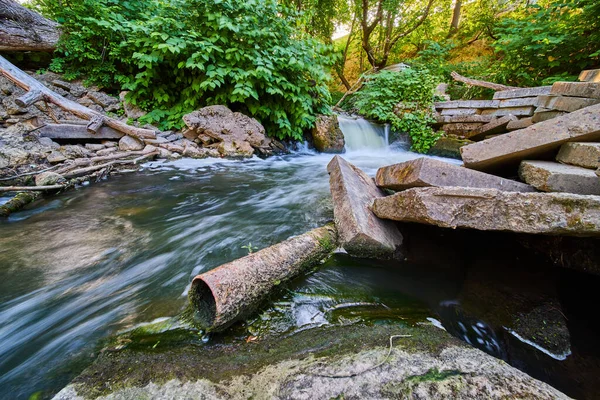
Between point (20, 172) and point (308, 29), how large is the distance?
1325 cm

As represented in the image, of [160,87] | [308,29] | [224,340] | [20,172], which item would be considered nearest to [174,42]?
[160,87]

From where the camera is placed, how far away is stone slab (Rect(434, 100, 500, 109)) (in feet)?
21.9

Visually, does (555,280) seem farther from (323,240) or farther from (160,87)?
(160,87)

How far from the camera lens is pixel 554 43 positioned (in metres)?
6.36

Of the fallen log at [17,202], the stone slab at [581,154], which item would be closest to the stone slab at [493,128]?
the stone slab at [581,154]

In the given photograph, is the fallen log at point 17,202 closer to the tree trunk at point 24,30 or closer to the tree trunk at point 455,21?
the tree trunk at point 24,30

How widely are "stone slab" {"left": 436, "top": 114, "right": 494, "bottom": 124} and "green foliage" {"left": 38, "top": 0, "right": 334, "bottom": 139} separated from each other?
148 inches

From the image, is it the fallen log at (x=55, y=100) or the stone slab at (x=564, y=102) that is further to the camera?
the fallen log at (x=55, y=100)

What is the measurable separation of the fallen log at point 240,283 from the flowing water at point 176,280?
0.18 meters

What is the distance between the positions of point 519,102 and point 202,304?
837cm

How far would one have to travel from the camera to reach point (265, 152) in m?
7.43

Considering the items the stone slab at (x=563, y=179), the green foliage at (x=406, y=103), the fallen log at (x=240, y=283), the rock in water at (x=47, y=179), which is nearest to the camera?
the fallen log at (x=240, y=283)

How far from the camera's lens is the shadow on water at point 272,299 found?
1.57 meters

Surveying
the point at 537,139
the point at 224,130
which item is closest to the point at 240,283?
the point at 537,139
